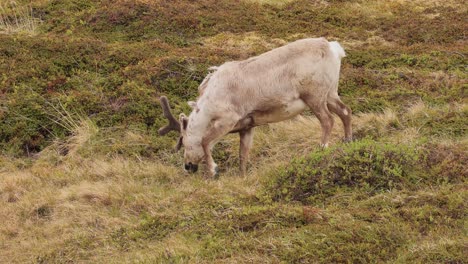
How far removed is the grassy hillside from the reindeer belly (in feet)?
2.36

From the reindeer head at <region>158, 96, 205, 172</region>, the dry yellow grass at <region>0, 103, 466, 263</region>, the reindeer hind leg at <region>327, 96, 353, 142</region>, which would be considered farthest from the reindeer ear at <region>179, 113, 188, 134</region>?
the reindeer hind leg at <region>327, 96, 353, 142</region>

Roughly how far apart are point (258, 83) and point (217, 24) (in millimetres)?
9852

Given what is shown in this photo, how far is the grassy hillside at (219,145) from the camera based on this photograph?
6195 millimetres

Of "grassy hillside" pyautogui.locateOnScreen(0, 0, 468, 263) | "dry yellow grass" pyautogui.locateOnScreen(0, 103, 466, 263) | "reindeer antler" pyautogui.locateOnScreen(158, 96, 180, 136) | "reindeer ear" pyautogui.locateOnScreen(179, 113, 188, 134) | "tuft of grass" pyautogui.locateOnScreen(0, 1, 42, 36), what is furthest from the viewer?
"tuft of grass" pyautogui.locateOnScreen(0, 1, 42, 36)

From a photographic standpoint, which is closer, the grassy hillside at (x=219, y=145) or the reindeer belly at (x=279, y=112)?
the grassy hillside at (x=219, y=145)

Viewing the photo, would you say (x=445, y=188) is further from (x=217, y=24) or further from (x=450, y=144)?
(x=217, y=24)

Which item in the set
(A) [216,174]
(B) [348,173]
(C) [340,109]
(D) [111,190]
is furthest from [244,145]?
(B) [348,173]

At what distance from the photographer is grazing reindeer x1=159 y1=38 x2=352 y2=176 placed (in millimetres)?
9008

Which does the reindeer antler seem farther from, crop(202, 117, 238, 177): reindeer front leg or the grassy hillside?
crop(202, 117, 238, 177): reindeer front leg

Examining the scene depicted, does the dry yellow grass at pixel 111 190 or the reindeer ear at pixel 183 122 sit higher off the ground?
the reindeer ear at pixel 183 122

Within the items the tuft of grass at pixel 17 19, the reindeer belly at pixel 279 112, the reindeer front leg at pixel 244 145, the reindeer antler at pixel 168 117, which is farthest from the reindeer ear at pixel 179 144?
the tuft of grass at pixel 17 19

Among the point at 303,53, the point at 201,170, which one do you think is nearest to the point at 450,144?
the point at 303,53

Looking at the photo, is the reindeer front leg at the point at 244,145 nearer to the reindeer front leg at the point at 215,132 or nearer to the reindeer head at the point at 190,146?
the reindeer front leg at the point at 215,132

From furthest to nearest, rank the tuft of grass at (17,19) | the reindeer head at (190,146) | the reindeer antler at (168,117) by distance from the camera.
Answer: the tuft of grass at (17,19)
the reindeer antler at (168,117)
the reindeer head at (190,146)
